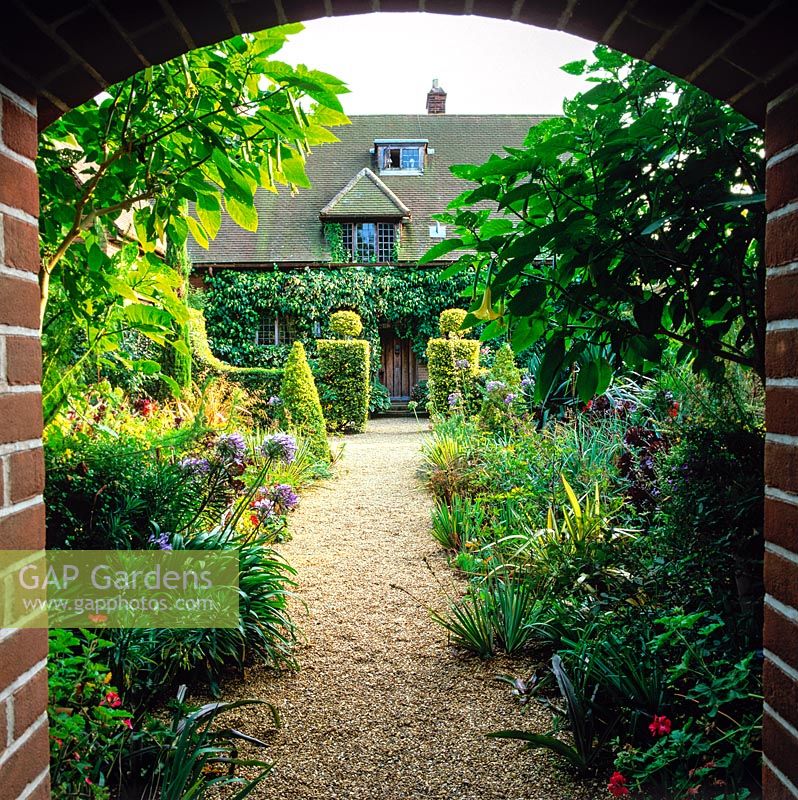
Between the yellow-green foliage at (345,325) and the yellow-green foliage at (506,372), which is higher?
the yellow-green foliage at (345,325)

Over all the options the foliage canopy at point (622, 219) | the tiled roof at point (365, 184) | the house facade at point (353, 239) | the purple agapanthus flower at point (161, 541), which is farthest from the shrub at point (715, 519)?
the tiled roof at point (365, 184)

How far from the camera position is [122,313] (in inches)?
114

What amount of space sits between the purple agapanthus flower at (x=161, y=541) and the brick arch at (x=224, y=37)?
181 cm

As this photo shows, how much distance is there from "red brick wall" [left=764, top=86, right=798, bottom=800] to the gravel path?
1.16m

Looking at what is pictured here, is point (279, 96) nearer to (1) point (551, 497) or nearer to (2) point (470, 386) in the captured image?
(1) point (551, 497)

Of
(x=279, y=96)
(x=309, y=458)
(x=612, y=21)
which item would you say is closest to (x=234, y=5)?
(x=279, y=96)

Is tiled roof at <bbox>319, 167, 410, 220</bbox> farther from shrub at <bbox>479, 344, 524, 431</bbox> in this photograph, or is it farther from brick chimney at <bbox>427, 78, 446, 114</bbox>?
shrub at <bbox>479, 344, 524, 431</bbox>

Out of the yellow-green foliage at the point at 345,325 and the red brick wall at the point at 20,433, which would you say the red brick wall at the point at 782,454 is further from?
the yellow-green foliage at the point at 345,325

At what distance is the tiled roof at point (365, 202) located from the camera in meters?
17.5

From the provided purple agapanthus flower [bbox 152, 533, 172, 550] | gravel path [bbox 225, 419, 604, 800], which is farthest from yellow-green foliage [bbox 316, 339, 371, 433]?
purple agapanthus flower [bbox 152, 533, 172, 550]

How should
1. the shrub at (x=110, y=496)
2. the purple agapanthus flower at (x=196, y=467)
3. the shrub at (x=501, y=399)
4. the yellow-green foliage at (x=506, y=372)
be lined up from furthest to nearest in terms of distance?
the yellow-green foliage at (x=506, y=372) → the shrub at (x=501, y=399) → the purple agapanthus flower at (x=196, y=467) → the shrub at (x=110, y=496)

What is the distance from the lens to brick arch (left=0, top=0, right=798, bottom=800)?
127 centimetres

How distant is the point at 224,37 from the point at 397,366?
1643cm

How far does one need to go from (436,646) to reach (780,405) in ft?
9.01
